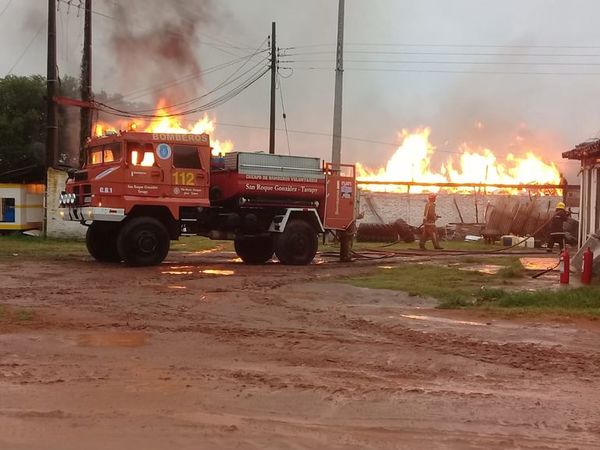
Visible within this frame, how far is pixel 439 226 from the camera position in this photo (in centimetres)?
3041

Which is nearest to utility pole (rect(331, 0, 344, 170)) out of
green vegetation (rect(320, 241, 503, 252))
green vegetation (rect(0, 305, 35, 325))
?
green vegetation (rect(320, 241, 503, 252))

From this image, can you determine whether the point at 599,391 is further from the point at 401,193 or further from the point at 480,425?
the point at 401,193

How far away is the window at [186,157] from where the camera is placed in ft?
49.2

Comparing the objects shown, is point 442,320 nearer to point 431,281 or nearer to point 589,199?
point 431,281

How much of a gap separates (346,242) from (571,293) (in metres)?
8.10

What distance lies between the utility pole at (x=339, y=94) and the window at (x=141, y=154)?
7745mm

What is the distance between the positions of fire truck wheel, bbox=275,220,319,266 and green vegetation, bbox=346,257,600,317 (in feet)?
8.33

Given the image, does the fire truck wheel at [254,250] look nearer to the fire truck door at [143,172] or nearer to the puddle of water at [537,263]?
the fire truck door at [143,172]

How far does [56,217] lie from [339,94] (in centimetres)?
1161

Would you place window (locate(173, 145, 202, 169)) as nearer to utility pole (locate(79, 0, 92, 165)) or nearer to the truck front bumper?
the truck front bumper

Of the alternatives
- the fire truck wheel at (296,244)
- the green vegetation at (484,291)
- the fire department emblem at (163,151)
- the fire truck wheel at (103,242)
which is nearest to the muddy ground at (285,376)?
the green vegetation at (484,291)

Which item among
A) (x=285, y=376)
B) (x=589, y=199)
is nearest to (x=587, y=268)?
(x=589, y=199)

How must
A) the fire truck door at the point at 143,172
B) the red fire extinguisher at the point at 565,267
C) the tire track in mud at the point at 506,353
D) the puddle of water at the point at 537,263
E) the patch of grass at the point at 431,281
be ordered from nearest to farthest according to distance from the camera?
the tire track in mud at the point at 506,353
the patch of grass at the point at 431,281
the red fire extinguisher at the point at 565,267
the fire truck door at the point at 143,172
the puddle of water at the point at 537,263

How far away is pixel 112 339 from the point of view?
22.4ft
